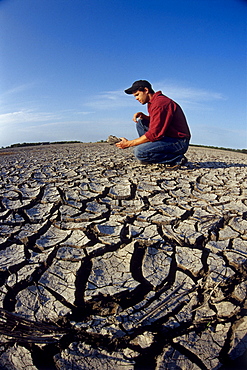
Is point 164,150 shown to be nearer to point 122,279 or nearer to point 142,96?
point 142,96

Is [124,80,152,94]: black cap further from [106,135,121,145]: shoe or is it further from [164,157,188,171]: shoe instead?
[164,157,188,171]: shoe

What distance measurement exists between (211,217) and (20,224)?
173 centimetres

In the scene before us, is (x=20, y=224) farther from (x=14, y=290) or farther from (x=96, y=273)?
(x=96, y=273)

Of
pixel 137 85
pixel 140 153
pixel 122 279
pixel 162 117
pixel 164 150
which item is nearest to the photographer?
pixel 122 279

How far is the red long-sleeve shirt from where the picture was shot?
3.47m

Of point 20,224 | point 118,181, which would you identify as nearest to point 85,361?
point 20,224

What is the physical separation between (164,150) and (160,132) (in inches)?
15.5

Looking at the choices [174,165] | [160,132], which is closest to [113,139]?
[160,132]

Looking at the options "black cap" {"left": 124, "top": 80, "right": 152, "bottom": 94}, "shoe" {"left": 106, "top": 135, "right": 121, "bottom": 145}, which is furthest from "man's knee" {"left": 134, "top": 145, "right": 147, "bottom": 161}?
"black cap" {"left": 124, "top": 80, "right": 152, "bottom": 94}

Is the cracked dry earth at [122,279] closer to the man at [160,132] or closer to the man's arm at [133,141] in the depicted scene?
the man's arm at [133,141]

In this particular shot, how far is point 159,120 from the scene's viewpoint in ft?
11.5

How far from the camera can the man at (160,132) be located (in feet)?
11.5

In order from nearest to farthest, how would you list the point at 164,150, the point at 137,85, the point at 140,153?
the point at 137,85 → the point at 164,150 → the point at 140,153

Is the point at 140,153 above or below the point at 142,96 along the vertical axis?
below
